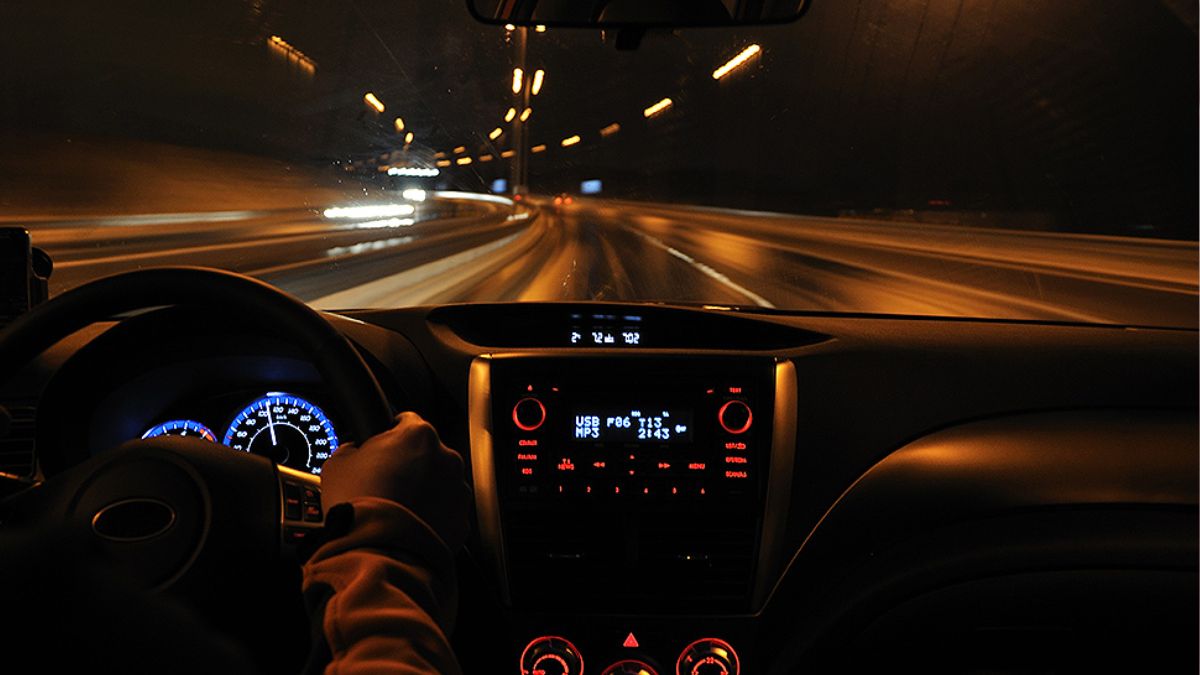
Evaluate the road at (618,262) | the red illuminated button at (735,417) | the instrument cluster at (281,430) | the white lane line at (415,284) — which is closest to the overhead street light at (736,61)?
the road at (618,262)

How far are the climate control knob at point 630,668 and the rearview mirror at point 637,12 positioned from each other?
1.77 metres

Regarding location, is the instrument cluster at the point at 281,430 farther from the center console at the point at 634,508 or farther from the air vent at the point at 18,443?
the center console at the point at 634,508

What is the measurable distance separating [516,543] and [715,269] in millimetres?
1365

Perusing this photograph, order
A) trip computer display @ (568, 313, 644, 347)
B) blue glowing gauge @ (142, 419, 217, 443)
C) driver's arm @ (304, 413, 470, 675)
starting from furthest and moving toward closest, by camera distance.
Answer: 1. trip computer display @ (568, 313, 644, 347)
2. blue glowing gauge @ (142, 419, 217, 443)
3. driver's arm @ (304, 413, 470, 675)

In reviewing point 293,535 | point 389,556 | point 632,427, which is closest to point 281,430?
point 632,427

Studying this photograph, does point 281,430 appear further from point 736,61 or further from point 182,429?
point 736,61

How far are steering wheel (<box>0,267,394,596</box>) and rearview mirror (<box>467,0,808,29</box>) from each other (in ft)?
4.26

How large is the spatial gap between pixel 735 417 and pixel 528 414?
590mm

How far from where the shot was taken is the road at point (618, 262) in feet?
12.5

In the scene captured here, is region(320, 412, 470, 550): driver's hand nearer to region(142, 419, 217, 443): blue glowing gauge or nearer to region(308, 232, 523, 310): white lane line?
region(142, 419, 217, 443): blue glowing gauge

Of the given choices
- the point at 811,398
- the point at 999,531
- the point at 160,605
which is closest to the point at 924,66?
the point at 811,398

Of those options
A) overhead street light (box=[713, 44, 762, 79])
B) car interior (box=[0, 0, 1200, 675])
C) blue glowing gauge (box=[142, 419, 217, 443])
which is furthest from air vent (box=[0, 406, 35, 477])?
overhead street light (box=[713, 44, 762, 79])

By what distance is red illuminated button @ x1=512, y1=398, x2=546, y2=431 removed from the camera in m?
3.29

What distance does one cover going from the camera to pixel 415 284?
4012 millimetres
